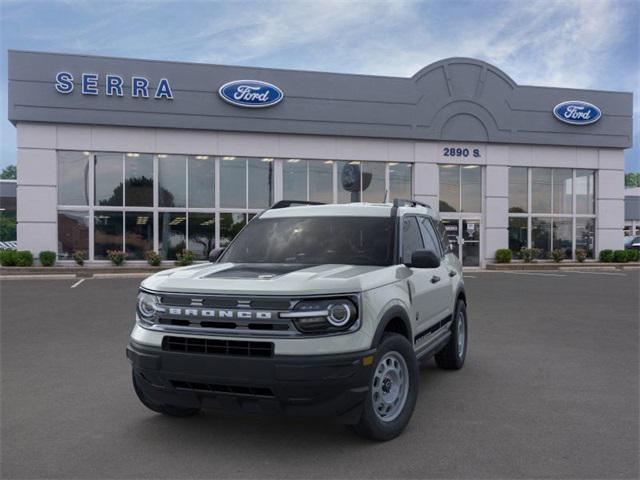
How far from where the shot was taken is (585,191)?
28703 mm

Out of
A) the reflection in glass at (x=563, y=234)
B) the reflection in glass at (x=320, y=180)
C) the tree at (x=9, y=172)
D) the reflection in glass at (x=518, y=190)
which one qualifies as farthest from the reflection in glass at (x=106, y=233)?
the tree at (x=9, y=172)

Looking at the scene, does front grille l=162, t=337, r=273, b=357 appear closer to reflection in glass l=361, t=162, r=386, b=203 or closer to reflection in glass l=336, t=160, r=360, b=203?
reflection in glass l=336, t=160, r=360, b=203

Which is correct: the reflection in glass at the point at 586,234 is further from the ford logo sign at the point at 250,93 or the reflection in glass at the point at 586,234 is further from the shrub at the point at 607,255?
the ford logo sign at the point at 250,93

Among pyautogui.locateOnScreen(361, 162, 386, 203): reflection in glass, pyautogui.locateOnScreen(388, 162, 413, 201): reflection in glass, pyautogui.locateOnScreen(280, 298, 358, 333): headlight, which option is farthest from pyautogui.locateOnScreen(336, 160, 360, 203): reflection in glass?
pyautogui.locateOnScreen(280, 298, 358, 333): headlight

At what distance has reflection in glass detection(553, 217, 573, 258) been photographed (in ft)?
92.2

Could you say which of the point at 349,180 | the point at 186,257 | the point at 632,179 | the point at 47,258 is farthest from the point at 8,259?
the point at 632,179

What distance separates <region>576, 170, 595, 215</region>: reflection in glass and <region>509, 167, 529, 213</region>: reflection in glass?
3.13 metres

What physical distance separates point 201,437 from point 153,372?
75cm

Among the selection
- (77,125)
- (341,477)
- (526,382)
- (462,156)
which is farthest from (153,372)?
(462,156)

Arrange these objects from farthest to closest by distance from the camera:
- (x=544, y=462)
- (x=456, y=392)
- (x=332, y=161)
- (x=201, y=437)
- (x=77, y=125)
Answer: (x=332, y=161) → (x=77, y=125) → (x=456, y=392) → (x=201, y=437) → (x=544, y=462)

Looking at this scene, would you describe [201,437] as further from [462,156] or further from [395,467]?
[462,156]

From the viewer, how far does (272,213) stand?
19.8 feet

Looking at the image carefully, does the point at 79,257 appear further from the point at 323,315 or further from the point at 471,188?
the point at 323,315

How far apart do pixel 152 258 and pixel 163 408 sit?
18945 mm
